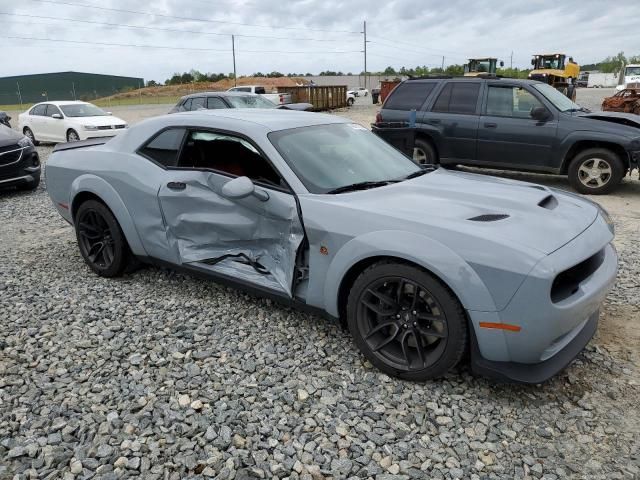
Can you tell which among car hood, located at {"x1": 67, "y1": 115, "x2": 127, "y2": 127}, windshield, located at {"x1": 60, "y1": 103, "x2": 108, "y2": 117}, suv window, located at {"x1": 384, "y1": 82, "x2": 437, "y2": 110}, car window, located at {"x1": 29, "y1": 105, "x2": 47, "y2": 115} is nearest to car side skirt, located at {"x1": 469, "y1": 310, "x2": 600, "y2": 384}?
suv window, located at {"x1": 384, "y1": 82, "x2": 437, "y2": 110}

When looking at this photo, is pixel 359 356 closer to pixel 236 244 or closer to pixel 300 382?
pixel 300 382

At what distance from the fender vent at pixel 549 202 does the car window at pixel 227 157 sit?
1.60 m

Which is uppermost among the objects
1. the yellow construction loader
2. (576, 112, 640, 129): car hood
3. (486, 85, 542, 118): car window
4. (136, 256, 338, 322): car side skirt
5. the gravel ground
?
the yellow construction loader

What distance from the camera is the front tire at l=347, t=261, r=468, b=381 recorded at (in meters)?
2.64

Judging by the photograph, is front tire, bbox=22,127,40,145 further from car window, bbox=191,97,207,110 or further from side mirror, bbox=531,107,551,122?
side mirror, bbox=531,107,551,122

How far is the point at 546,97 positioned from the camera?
7.89 m

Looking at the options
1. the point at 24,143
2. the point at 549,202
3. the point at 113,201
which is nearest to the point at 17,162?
the point at 24,143

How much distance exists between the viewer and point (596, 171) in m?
7.67

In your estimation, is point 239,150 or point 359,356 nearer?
point 359,356

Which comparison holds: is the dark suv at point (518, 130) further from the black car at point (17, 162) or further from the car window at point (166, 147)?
the black car at point (17, 162)

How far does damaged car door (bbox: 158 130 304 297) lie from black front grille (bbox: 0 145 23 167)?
5862 mm

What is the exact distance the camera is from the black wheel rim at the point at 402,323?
108 inches

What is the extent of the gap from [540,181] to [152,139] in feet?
23.6

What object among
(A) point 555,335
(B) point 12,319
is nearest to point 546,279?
(A) point 555,335
